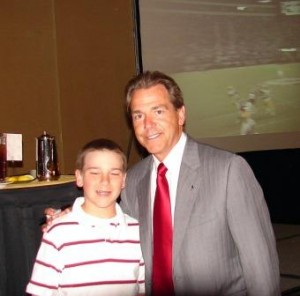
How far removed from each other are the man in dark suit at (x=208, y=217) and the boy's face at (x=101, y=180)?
0.18 metres

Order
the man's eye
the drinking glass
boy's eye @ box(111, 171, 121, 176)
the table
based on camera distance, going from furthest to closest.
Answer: the drinking glass, the table, the man's eye, boy's eye @ box(111, 171, 121, 176)

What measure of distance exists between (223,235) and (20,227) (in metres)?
0.97

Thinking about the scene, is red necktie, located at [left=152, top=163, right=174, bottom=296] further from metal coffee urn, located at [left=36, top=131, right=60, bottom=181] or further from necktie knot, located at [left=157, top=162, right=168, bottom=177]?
metal coffee urn, located at [left=36, top=131, right=60, bottom=181]

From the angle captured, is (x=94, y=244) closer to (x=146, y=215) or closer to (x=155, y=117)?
(x=146, y=215)

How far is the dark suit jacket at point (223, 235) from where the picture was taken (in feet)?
5.92

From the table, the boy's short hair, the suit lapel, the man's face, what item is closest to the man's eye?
the man's face

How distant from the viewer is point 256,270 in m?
1.80

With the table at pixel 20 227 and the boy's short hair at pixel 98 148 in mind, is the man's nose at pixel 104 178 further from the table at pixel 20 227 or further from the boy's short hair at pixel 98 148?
the table at pixel 20 227

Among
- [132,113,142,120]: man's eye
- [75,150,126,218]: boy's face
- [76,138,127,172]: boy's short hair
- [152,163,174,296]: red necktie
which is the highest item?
[132,113,142,120]: man's eye

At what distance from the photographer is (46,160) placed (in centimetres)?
266

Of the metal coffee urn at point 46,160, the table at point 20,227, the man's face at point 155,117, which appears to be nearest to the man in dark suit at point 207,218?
the man's face at point 155,117

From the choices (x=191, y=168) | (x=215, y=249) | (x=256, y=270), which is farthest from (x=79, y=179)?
(x=256, y=270)

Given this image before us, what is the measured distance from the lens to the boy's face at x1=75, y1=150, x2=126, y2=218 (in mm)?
1821

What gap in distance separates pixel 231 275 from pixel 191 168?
1.41 ft
